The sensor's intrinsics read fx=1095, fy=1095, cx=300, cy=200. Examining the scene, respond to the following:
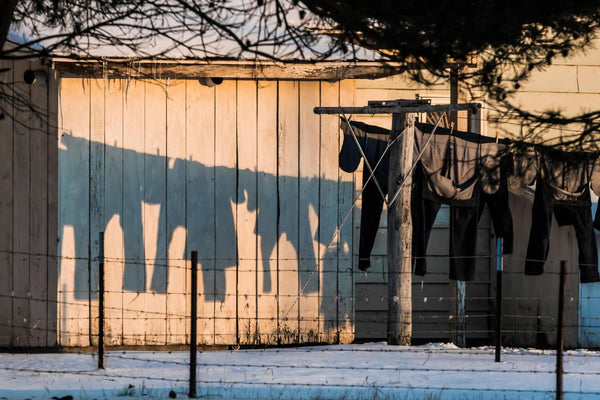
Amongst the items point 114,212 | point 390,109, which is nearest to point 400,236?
point 390,109

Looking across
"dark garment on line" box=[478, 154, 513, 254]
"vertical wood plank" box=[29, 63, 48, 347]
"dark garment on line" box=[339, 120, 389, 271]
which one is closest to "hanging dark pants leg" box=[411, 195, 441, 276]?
"dark garment on line" box=[339, 120, 389, 271]

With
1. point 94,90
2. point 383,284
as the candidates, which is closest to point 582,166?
point 383,284

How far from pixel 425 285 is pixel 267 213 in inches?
103

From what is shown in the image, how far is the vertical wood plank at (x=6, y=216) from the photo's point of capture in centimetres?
1216

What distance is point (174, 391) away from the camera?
9.16 m

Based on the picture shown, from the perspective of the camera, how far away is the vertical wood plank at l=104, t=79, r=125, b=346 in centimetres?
1234

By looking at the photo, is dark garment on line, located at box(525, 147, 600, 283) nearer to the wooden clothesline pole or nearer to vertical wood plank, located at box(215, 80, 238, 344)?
the wooden clothesline pole

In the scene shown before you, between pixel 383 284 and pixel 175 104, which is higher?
pixel 175 104

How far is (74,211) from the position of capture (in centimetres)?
1230

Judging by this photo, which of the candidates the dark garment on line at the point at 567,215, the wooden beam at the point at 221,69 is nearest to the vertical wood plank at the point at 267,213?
the wooden beam at the point at 221,69

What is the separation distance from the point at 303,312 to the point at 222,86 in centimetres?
274

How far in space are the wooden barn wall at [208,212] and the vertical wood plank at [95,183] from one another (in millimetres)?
11

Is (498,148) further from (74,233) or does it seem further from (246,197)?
(74,233)

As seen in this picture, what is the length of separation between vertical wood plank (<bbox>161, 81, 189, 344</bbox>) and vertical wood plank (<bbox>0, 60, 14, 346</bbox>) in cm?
172
